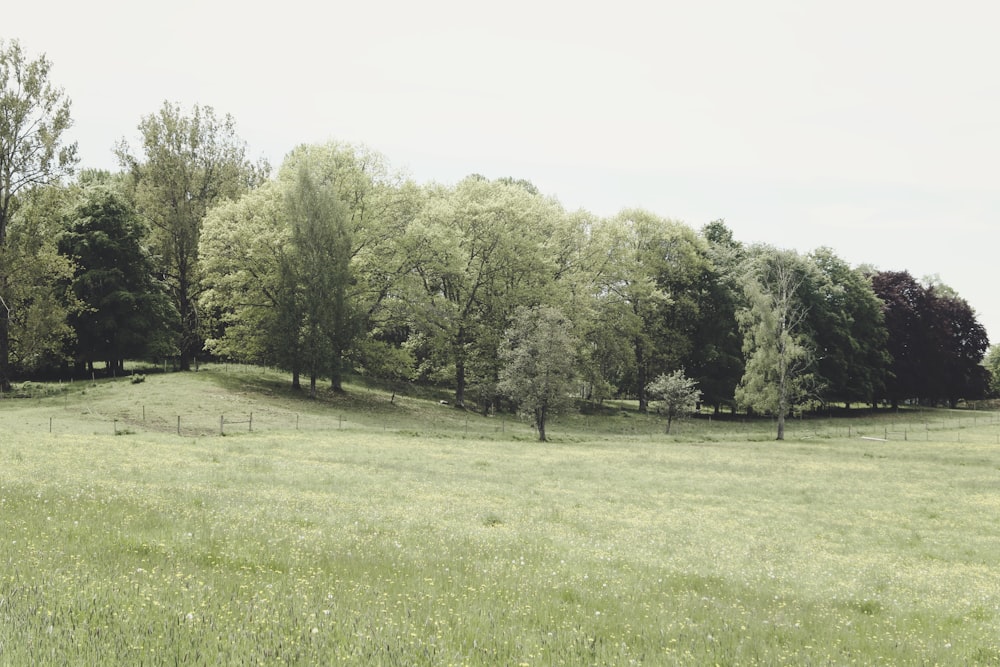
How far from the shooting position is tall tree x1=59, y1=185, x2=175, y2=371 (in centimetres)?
6806

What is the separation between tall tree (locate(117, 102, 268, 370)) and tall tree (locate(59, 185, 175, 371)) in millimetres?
2604

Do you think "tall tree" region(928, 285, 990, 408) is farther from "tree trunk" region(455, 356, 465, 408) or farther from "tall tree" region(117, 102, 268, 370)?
"tall tree" region(117, 102, 268, 370)

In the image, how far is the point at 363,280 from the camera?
71.4 metres

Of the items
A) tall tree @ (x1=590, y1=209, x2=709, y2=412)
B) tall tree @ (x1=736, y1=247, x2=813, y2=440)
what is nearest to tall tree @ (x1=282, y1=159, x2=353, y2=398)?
tall tree @ (x1=590, y1=209, x2=709, y2=412)

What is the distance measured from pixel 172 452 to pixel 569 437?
3695 cm

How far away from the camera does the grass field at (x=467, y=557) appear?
287 inches

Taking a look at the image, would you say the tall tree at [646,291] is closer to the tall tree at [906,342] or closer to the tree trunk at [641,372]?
the tree trunk at [641,372]

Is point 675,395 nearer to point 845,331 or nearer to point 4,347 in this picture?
point 845,331

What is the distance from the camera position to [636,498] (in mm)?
28625

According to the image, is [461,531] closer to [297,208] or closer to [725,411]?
[297,208]

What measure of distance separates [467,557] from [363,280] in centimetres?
6113

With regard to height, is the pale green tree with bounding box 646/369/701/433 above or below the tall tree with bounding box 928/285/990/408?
below

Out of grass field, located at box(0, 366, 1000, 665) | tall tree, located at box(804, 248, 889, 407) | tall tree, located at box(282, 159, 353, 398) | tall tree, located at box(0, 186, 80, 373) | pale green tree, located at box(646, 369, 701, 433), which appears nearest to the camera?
grass field, located at box(0, 366, 1000, 665)

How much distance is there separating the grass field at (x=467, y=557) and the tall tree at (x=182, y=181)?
34.3 meters
